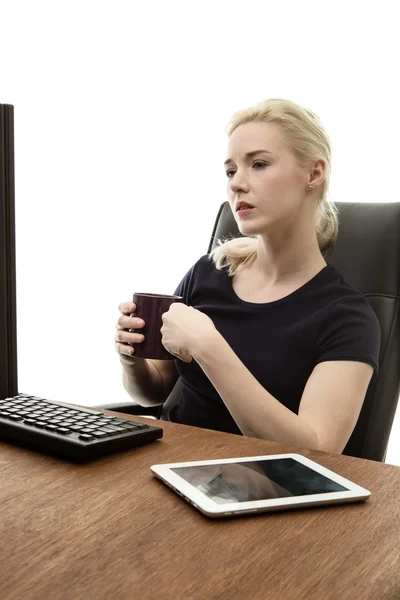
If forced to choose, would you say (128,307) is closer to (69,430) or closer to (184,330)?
(184,330)

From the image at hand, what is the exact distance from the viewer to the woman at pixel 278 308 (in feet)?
3.88

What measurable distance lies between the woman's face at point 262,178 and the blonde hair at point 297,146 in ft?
0.08

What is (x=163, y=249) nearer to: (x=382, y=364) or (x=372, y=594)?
(x=382, y=364)

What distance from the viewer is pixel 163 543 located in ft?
1.86

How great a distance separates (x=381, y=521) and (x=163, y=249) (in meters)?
2.75

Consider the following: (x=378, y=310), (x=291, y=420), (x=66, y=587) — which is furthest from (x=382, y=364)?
(x=66, y=587)

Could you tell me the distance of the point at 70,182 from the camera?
345cm

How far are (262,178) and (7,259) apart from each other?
2.58 ft

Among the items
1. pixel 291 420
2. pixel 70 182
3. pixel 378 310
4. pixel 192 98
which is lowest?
pixel 291 420

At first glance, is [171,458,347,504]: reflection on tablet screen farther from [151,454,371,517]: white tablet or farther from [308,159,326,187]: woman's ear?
[308,159,326,187]: woman's ear

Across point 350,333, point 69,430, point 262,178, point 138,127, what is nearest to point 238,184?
point 262,178

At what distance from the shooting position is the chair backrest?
1387mm

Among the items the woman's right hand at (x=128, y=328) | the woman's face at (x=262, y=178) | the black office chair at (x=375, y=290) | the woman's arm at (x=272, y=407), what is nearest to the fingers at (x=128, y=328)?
the woman's right hand at (x=128, y=328)

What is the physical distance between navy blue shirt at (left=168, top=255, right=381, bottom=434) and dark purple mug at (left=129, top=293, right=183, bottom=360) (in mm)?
375
